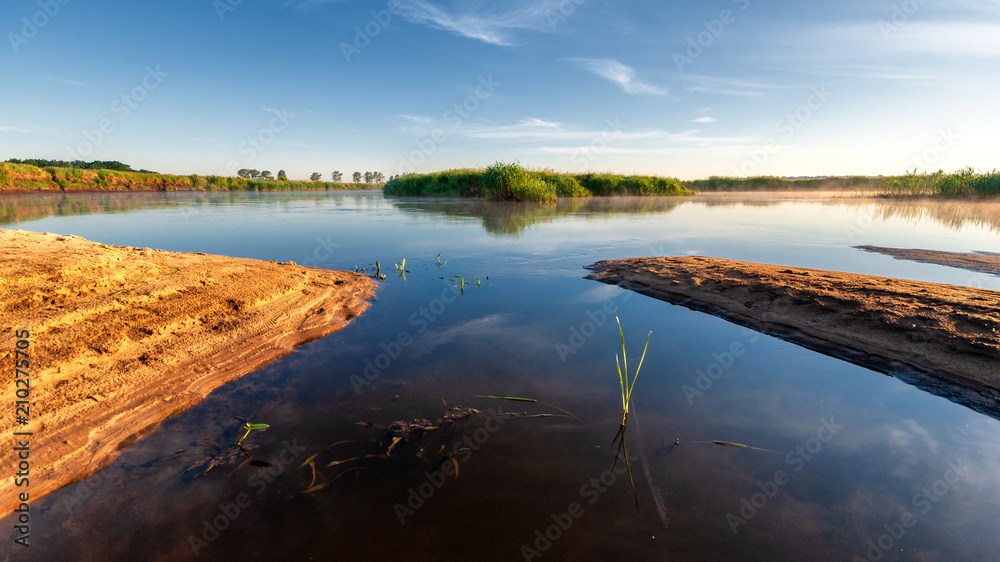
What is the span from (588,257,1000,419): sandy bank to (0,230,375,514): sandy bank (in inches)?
191

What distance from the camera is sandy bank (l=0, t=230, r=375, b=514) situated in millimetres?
2326

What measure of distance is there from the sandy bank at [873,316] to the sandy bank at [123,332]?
4.84m

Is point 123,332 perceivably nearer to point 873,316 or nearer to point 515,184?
point 873,316

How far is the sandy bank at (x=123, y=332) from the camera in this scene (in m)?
2.33

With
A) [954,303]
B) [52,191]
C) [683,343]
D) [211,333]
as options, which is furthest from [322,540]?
[52,191]

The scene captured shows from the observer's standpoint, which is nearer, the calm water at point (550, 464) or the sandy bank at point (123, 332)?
the calm water at point (550, 464)

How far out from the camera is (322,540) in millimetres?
1724

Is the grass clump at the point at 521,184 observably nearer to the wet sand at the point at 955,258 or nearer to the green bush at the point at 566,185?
the green bush at the point at 566,185

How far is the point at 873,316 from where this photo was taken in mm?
3922

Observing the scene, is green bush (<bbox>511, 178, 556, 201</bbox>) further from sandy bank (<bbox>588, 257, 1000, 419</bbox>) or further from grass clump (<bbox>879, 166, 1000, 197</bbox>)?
grass clump (<bbox>879, 166, 1000, 197</bbox>)

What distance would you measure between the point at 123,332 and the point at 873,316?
7324 millimetres

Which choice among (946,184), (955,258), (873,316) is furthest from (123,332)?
(946,184)

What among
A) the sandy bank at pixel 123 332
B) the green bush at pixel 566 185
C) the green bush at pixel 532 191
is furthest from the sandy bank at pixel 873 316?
the green bush at pixel 566 185

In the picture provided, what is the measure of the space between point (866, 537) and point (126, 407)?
14.5 ft
